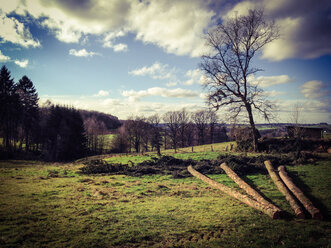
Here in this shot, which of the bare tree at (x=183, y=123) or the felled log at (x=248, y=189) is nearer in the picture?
the felled log at (x=248, y=189)

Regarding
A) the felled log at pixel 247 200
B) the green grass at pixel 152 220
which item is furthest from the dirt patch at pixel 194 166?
the green grass at pixel 152 220

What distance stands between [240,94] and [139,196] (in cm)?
1845

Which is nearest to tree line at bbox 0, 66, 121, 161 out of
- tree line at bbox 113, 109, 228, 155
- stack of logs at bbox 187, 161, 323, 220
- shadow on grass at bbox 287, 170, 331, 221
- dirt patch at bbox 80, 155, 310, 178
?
tree line at bbox 113, 109, 228, 155

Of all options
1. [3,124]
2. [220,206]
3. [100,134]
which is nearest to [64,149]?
[3,124]

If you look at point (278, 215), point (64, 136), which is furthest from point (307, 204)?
point (64, 136)

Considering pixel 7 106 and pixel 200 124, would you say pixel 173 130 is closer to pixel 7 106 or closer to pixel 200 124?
pixel 200 124

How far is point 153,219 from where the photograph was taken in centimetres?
698

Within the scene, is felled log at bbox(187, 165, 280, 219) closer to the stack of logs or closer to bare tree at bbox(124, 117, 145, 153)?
the stack of logs

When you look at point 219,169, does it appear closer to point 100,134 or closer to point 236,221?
point 236,221

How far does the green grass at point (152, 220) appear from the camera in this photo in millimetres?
5316

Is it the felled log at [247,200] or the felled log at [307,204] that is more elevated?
the felled log at [307,204]

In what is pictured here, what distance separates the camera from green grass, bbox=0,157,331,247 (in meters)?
5.32

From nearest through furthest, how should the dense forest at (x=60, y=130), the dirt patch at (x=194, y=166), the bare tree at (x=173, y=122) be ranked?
the dirt patch at (x=194, y=166)
the dense forest at (x=60, y=130)
the bare tree at (x=173, y=122)

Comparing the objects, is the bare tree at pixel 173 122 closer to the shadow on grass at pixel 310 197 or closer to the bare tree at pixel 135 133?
the bare tree at pixel 135 133
